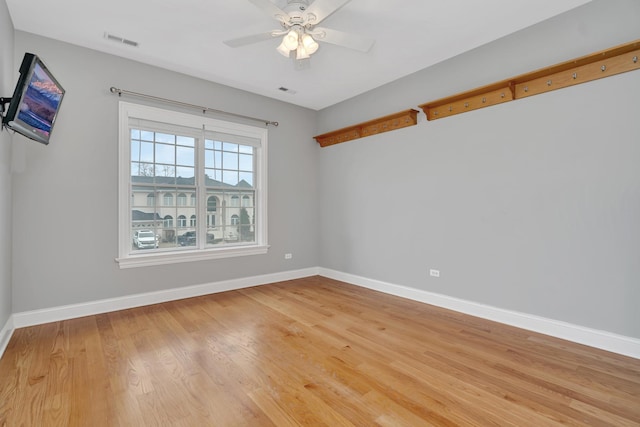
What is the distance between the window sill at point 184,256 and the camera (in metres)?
3.62

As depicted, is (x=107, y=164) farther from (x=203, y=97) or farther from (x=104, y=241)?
(x=203, y=97)

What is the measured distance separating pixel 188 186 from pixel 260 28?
2.26 m

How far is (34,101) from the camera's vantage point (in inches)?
94.2

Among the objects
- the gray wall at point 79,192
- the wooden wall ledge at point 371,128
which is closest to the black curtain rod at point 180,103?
the gray wall at point 79,192

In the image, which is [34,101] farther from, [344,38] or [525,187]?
[525,187]

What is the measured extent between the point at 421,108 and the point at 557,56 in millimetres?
1381

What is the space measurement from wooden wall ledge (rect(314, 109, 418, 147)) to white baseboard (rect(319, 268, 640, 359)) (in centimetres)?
228

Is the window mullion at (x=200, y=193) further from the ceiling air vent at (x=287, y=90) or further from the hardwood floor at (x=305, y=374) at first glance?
the ceiling air vent at (x=287, y=90)

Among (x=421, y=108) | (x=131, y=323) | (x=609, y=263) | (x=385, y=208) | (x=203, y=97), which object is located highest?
(x=203, y=97)

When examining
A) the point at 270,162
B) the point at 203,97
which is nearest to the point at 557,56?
the point at 270,162

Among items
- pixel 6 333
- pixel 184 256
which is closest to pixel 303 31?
pixel 184 256

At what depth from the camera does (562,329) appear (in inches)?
109

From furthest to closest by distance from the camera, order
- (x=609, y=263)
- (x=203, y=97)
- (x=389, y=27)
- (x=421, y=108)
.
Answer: (x=203, y=97), (x=421, y=108), (x=389, y=27), (x=609, y=263)

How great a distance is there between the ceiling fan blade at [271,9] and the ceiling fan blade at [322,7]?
20cm
